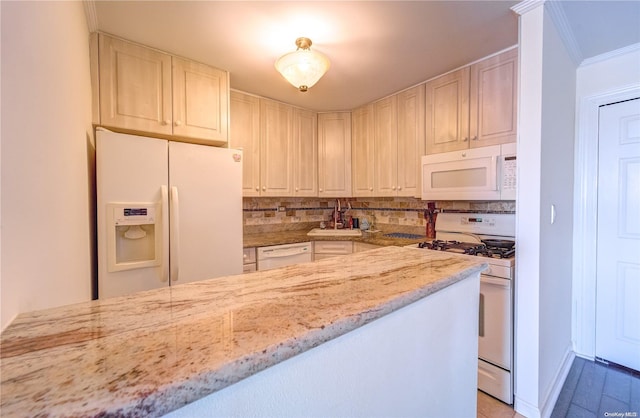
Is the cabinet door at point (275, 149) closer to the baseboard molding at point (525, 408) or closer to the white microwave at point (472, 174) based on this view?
the white microwave at point (472, 174)

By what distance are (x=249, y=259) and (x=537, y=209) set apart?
80.6 inches

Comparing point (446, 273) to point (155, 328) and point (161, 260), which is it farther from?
point (161, 260)

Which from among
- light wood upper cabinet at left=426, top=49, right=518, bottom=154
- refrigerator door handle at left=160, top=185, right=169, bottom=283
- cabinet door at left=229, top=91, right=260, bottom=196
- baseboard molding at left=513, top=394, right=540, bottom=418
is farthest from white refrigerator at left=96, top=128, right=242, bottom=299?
baseboard molding at left=513, top=394, right=540, bottom=418

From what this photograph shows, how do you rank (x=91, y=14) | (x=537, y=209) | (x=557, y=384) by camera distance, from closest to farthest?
1. (x=537, y=209)
2. (x=91, y=14)
3. (x=557, y=384)

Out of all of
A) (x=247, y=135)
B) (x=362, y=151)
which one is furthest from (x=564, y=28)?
(x=247, y=135)

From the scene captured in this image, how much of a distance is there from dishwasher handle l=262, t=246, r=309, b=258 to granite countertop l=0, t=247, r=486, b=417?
171cm

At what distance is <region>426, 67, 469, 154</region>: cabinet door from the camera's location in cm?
206

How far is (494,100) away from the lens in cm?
189

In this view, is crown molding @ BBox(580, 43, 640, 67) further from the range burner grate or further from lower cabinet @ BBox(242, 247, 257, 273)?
lower cabinet @ BBox(242, 247, 257, 273)

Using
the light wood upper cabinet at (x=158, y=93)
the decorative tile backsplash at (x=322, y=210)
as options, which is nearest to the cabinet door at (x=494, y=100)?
the decorative tile backsplash at (x=322, y=210)

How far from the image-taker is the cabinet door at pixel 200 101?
196 centimetres

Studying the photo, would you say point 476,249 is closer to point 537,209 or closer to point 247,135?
point 537,209

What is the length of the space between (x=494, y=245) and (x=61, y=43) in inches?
101

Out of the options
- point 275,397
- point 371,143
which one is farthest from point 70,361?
point 371,143
